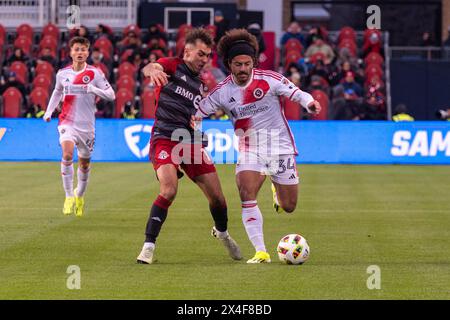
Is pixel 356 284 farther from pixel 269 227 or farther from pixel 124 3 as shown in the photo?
pixel 124 3

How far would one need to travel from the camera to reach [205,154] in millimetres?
12219

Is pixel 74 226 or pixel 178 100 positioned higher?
pixel 178 100

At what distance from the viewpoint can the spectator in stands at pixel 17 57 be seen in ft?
115

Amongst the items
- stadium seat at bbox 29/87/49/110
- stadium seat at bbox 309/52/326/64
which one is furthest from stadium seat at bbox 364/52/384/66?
stadium seat at bbox 29/87/49/110

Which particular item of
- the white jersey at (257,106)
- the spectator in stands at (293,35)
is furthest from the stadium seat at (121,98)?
the white jersey at (257,106)

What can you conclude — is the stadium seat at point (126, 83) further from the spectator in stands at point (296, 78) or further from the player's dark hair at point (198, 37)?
the player's dark hair at point (198, 37)

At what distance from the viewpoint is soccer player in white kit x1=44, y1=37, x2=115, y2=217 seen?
17.6 m

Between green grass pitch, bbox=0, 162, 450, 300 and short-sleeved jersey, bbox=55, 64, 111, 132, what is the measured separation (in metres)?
1.34

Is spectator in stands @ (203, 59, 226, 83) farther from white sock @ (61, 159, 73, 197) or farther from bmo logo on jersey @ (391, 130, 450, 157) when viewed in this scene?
white sock @ (61, 159, 73, 197)

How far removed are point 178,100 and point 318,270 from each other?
228cm

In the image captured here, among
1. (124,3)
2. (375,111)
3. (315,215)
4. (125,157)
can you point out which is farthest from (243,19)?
(315,215)
